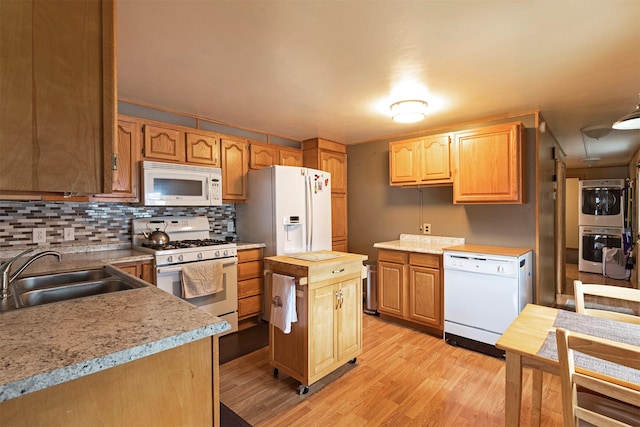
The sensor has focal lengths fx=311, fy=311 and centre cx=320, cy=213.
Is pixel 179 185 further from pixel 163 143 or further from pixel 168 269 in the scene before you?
pixel 168 269

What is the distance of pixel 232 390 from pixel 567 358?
2.05 metres

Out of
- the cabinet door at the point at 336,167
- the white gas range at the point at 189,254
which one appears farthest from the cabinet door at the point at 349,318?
the cabinet door at the point at 336,167

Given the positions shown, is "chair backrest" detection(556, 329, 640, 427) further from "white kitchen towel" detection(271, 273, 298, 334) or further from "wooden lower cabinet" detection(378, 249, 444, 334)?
"wooden lower cabinet" detection(378, 249, 444, 334)

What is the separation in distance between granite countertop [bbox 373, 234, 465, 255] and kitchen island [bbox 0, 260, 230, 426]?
8.56ft

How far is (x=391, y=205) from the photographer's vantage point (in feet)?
13.8

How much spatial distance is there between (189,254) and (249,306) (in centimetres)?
96

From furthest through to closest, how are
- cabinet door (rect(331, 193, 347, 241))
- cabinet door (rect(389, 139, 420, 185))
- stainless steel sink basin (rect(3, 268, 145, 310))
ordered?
cabinet door (rect(331, 193, 347, 241))
cabinet door (rect(389, 139, 420, 185))
stainless steel sink basin (rect(3, 268, 145, 310))

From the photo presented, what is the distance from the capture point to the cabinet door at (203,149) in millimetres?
3295

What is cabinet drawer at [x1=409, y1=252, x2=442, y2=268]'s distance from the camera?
10.4 ft

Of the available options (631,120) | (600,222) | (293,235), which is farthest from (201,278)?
(600,222)

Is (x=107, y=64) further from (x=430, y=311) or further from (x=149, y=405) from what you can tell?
(x=430, y=311)

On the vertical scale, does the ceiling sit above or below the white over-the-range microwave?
above

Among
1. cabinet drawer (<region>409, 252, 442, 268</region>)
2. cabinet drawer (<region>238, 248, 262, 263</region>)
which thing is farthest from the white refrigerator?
cabinet drawer (<region>409, 252, 442, 268</region>)

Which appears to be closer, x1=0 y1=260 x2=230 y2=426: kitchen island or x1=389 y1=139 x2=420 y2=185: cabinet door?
x1=0 y1=260 x2=230 y2=426: kitchen island
